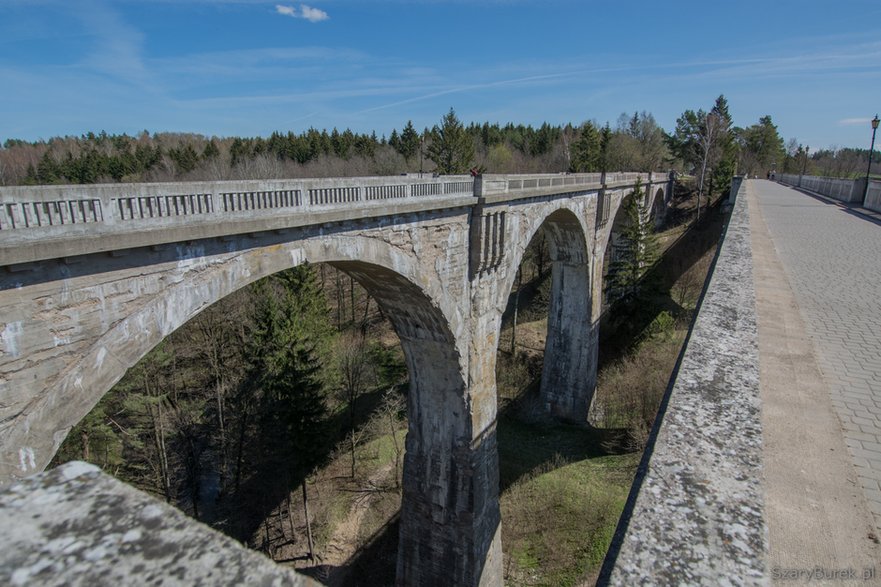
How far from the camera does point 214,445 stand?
19.9m

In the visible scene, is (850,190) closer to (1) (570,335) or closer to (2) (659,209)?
(2) (659,209)

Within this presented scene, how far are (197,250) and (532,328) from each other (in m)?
25.5

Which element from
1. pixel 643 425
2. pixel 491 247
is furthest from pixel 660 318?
pixel 491 247

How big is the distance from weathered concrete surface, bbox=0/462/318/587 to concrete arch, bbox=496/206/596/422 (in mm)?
19270

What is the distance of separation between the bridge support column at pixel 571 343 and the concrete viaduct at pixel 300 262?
3.11 m

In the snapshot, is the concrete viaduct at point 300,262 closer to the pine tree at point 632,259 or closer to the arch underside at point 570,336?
the arch underside at point 570,336

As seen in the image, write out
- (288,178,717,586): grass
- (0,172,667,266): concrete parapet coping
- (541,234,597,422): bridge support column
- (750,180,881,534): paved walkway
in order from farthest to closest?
(541,234,597,422): bridge support column → (288,178,717,586): grass → (0,172,667,266): concrete parapet coping → (750,180,881,534): paved walkway

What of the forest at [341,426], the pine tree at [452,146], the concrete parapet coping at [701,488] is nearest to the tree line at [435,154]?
the pine tree at [452,146]

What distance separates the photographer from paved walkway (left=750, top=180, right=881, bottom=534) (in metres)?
3.58

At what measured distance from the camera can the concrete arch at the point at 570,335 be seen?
65.9 feet

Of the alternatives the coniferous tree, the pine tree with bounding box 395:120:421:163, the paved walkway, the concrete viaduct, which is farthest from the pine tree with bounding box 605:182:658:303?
the pine tree with bounding box 395:120:421:163

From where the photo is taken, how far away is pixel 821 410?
12.9 ft

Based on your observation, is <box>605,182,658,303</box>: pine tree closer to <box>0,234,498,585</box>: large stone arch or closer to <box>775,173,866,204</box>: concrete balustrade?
<box>775,173,866,204</box>: concrete balustrade

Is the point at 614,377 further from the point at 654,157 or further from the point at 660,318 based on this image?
the point at 654,157
